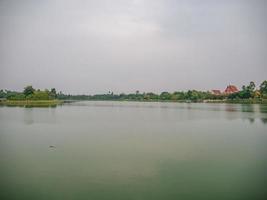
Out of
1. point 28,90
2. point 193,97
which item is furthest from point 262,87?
point 28,90

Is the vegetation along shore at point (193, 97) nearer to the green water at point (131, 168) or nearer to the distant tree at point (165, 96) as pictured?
the distant tree at point (165, 96)

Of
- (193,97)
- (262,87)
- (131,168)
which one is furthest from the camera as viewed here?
(193,97)

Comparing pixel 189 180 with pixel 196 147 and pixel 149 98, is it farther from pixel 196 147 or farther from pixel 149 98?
pixel 149 98

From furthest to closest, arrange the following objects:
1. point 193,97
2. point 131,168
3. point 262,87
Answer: point 193,97 → point 262,87 → point 131,168

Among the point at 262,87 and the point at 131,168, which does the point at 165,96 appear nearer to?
the point at 262,87

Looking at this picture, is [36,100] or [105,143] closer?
[105,143]

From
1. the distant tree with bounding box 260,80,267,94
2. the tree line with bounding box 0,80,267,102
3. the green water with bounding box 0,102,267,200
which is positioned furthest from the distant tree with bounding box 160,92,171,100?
the green water with bounding box 0,102,267,200

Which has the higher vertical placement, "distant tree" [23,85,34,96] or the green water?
"distant tree" [23,85,34,96]

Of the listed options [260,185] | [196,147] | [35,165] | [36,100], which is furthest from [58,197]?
[36,100]

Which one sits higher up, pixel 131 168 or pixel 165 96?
pixel 165 96

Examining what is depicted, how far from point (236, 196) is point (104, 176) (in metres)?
1.77

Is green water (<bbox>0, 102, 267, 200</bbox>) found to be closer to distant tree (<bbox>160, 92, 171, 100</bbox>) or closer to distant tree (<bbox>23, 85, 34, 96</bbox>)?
distant tree (<bbox>23, 85, 34, 96</bbox>)

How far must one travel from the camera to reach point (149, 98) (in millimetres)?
57312

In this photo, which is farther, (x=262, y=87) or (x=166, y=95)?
(x=166, y=95)
